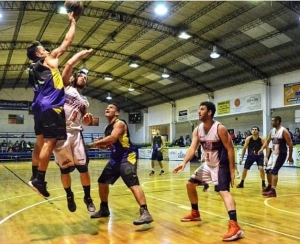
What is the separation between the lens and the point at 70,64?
435 centimetres

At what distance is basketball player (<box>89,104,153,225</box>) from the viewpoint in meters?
4.88

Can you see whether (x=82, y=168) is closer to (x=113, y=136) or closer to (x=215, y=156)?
→ (x=113, y=136)

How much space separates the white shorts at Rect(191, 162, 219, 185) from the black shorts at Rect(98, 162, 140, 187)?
920mm

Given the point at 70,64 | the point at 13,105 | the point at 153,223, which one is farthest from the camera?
the point at 13,105

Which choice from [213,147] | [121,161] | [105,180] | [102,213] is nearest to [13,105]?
[102,213]

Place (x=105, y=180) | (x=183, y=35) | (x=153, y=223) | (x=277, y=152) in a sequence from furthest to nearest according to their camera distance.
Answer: (x=183, y=35)
(x=277, y=152)
(x=105, y=180)
(x=153, y=223)

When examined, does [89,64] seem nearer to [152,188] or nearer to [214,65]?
[214,65]

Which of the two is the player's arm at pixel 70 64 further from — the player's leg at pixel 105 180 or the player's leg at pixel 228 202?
the player's leg at pixel 228 202

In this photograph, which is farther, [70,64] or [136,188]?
[136,188]

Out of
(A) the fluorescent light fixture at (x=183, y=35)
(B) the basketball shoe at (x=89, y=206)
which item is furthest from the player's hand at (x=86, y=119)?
(A) the fluorescent light fixture at (x=183, y=35)

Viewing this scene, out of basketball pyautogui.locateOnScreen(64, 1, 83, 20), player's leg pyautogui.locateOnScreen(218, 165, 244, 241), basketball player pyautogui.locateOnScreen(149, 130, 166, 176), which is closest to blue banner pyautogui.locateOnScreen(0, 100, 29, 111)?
basketball player pyautogui.locateOnScreen(149, 130, 166, 176)

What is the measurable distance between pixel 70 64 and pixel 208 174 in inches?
96.9

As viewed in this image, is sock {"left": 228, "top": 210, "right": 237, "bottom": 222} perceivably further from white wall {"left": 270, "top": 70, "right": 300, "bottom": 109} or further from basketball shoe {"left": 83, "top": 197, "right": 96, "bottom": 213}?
white wall {"left": 270, "top": 70, "right": 300, "bottom": 109}

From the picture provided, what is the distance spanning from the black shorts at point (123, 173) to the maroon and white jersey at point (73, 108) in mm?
884
